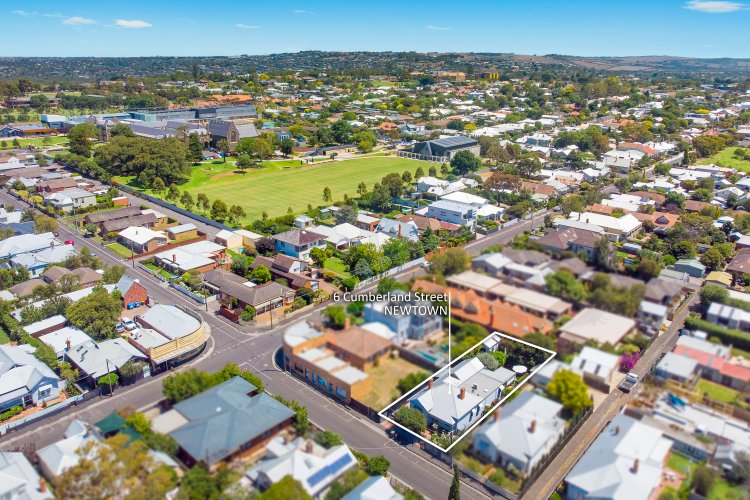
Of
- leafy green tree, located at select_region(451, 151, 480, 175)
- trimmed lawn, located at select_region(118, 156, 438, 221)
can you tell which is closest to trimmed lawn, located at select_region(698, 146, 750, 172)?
leafy green tree, located at select_region(451, 151, 480, 175)

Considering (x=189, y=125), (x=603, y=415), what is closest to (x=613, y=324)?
(x=603, y=415)

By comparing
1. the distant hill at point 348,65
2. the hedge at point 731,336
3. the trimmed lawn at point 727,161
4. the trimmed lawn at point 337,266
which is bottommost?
the trimmed lawn at point 337,266

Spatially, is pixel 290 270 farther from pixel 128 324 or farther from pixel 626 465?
pixel 626 465

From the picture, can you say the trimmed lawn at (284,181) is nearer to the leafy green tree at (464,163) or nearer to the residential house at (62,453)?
the leafy green tree at (464,163)

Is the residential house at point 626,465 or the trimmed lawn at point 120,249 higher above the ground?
the residential house at point 626,465

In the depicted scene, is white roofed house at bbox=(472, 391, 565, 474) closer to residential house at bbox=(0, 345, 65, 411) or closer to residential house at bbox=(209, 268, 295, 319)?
residential house at bbox=(0, 345, 65, 411)

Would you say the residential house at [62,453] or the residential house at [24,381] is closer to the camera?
the residential house at [62,453]

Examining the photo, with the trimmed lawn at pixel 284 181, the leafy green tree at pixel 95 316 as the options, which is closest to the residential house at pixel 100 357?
the leafy green tree at pixel 95 316

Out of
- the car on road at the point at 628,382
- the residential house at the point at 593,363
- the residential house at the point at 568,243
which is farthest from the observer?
the car on road at the point at 628,382
